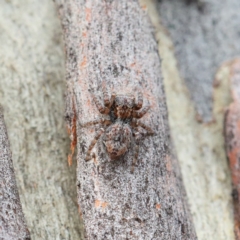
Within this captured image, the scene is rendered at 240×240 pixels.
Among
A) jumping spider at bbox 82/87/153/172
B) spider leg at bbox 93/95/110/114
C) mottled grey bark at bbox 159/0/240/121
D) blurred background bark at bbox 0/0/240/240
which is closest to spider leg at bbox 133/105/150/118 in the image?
jumping spider at bbox 82/87/153/172

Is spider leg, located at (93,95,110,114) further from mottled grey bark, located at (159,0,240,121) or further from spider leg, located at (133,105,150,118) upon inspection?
mottled grey bark, located at (159,0,240,121)

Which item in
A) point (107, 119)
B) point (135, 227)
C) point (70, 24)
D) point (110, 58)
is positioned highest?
point (70, 24)

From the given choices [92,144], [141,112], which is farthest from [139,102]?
[92,144]

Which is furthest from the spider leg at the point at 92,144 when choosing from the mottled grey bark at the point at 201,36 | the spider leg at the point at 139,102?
the mottled grey bark at the point at 201,36

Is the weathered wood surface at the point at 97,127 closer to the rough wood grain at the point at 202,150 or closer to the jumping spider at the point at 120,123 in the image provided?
the jumping spider at the point at 120,123

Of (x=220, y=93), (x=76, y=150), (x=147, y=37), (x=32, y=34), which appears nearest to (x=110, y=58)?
(x=147, y=37)

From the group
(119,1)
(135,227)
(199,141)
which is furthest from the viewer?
(199,141)

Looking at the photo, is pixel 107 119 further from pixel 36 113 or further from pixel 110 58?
pixel 36 113
